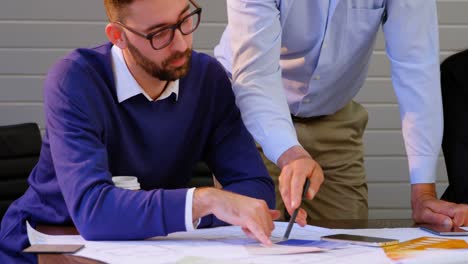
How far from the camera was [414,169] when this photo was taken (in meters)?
2.65

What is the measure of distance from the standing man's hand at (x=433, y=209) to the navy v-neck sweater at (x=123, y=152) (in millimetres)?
402

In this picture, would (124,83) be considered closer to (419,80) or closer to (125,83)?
(125,83)

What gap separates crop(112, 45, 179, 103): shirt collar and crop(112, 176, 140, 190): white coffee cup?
8.9 inches

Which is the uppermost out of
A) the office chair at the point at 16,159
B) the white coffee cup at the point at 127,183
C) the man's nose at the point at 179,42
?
the man's nose at the point at 179,42

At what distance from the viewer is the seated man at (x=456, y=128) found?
2805mm

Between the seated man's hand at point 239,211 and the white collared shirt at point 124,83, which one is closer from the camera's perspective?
the seated man's hand at point 239,211

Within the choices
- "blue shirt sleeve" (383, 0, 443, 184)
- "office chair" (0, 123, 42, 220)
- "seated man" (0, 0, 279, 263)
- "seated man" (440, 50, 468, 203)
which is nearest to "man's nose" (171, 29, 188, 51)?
"seated man" (0, 0, 279, 263)

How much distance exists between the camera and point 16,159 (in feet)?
11.8

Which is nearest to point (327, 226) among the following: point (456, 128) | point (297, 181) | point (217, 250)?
point (297, 181)

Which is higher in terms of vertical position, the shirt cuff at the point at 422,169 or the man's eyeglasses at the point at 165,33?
the man's eyeglasses at the point at 165,33

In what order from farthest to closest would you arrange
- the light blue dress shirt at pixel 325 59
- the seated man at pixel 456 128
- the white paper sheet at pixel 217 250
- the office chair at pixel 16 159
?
1. the office chair at pixel 16 159
2. the seated man at pixel 456 128
3. the light blue dress shirt at pixel 325 59
4. the white paper sheet at pixel 217 250

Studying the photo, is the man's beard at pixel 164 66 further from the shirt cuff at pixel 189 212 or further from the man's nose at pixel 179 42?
the shirt cuff at pixel 189 212

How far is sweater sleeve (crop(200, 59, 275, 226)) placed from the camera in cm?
252

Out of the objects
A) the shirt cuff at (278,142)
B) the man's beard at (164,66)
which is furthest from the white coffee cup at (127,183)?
the shirt cuff at (278,142)
